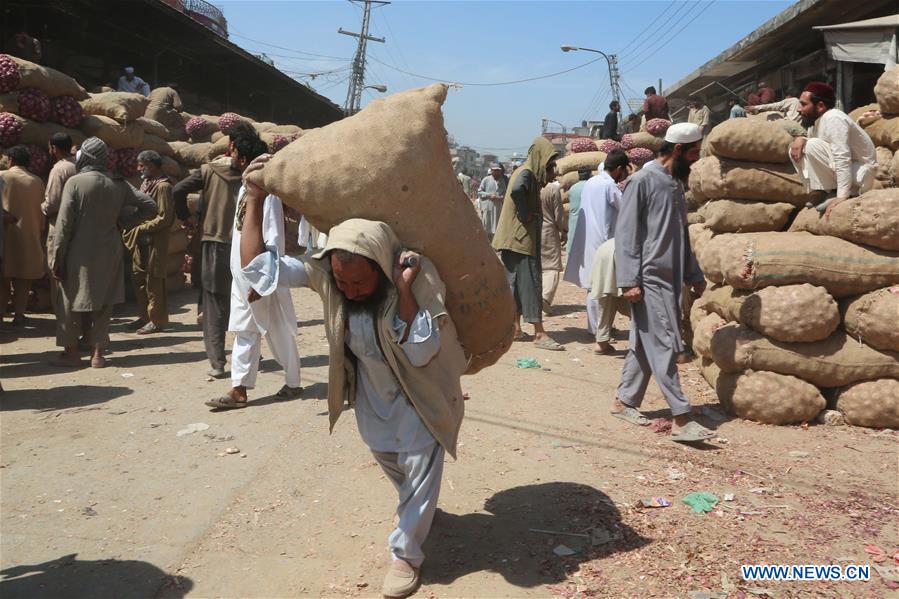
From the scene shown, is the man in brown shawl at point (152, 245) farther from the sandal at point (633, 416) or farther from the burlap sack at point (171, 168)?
the sandal at point (633, 416)

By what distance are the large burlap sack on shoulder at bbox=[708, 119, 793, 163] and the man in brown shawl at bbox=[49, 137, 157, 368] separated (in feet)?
16.8

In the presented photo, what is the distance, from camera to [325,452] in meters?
4.56

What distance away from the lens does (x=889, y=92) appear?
18.0 feet

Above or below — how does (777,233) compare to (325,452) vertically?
above

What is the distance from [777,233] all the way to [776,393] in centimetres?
121

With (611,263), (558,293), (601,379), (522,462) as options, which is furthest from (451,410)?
(558,293)

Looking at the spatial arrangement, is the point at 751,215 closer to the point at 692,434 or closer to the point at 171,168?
the point at 692,434

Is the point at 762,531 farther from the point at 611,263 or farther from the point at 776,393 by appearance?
the point at 611,263

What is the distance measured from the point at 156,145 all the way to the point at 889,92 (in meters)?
9.23

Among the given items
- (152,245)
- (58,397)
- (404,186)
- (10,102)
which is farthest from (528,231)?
(10,102)

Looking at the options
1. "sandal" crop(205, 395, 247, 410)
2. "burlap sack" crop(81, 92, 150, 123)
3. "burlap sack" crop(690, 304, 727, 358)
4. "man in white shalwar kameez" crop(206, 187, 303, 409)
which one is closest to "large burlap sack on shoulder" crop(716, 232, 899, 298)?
"burlap sack" crop(690, 304, 727, 358)

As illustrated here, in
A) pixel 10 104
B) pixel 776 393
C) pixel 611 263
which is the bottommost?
pixel 776 393

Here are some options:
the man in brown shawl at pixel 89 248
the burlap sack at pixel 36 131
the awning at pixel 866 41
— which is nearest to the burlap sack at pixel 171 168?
the burlap sack at pixel 36 131

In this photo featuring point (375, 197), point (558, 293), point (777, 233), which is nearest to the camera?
point (375, 197)
